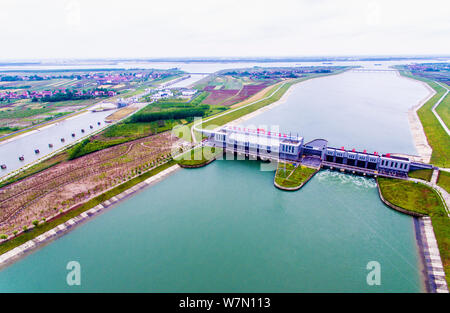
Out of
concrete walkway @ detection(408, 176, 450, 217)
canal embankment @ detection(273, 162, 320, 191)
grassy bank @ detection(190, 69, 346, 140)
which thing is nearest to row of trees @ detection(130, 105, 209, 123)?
grassy bank @ detection(190, 69, 346, 140)

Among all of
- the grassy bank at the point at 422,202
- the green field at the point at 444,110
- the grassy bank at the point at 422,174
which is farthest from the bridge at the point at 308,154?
the green field at the point at 444,110

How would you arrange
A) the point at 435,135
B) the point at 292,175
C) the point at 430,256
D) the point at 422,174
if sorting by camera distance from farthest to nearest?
the point at 435,135, the point at 292,175, the point at 422,174, the point at 430,256

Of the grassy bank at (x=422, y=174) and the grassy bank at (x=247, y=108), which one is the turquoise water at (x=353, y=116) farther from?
the grassy bank at (x=422, y=174)

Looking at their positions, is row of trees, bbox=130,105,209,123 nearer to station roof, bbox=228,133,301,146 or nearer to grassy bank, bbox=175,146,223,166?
grassy bank, bbox=175,146,223,166

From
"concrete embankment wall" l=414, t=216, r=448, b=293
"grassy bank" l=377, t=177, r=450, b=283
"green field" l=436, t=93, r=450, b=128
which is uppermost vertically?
"green field" l=436, t=93, r=450, b=128

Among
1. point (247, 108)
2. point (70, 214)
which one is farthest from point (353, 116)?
point (70, 214)

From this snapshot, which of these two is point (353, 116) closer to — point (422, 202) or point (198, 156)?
point (422, 202)

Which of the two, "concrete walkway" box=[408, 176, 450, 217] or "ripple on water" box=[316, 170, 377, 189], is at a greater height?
"concrete walkway" box=[408, 176, 450, 217]
